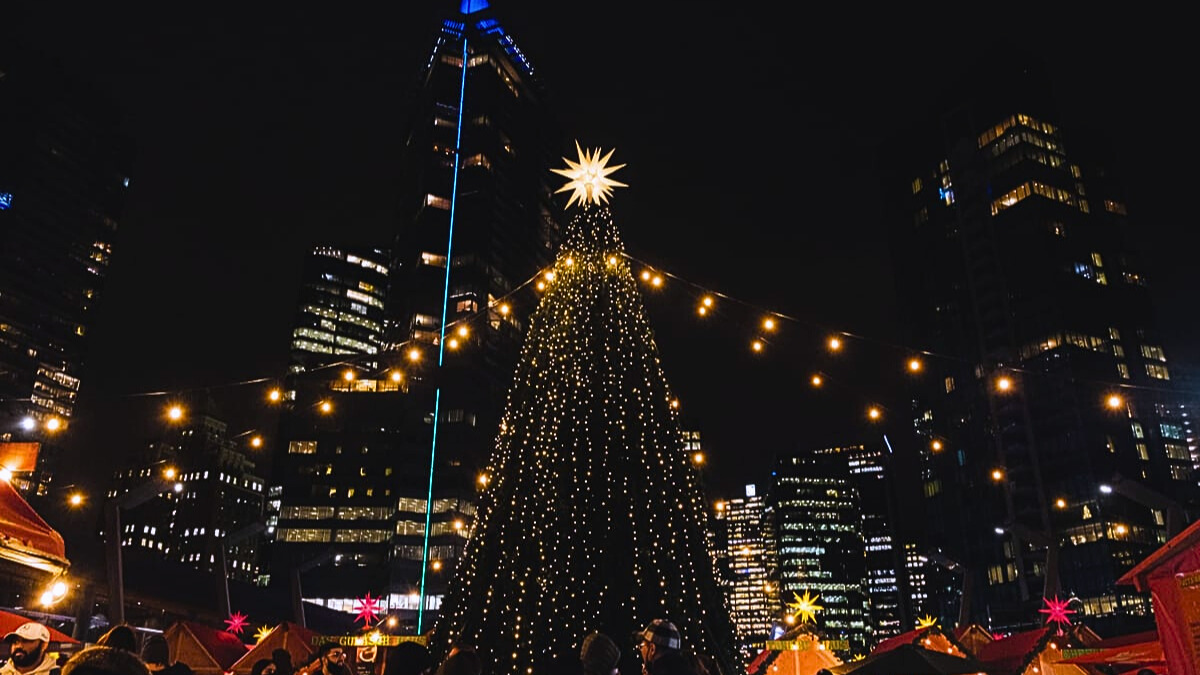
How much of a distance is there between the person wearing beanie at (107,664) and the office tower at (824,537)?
15700 centimetres

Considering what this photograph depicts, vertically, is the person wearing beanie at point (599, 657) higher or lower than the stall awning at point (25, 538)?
lower

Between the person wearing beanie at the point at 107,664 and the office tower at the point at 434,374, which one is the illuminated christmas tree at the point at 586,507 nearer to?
the person wearing beanie at the point at 107,664

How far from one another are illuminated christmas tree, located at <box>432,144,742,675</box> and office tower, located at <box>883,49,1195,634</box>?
54.5 metres

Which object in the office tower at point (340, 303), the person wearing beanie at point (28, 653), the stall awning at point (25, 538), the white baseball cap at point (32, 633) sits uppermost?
the office tower at point (340, 303)

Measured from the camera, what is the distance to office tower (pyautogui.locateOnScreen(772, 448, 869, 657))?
151m

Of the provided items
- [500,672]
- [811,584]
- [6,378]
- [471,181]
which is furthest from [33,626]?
[811,584]

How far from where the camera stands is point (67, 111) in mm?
122000

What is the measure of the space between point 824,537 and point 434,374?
108 m

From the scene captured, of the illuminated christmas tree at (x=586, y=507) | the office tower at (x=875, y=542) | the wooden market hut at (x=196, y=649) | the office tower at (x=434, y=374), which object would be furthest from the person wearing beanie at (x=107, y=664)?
the office tower at (x=875, y=542)

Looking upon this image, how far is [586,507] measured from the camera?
1057 centimetres

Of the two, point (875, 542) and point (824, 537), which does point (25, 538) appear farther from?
point (875, 542)

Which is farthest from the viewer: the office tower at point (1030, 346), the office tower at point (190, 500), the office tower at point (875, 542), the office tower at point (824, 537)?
the office tower at point (824, 537)

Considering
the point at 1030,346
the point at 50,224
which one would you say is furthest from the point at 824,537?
the point at 50,224

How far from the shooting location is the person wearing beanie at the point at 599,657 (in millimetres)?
3938
